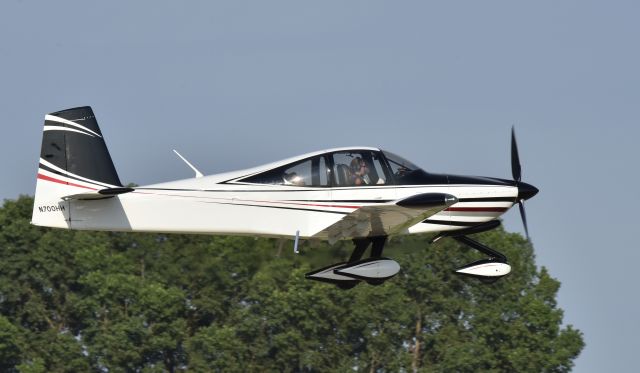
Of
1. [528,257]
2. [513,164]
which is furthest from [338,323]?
[513,164]

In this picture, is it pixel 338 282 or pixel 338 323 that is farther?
pixel 338 323

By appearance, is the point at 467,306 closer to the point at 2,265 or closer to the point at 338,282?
the point at 2,265

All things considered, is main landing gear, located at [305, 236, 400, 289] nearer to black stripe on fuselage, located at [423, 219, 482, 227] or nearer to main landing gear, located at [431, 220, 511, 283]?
black stripe on fuselage, located at [423, 219, 482, 227]

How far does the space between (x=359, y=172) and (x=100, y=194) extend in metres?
4.06

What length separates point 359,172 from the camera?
67.7ft

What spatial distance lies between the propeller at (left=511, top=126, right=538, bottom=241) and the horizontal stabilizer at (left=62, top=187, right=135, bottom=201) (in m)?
6.34

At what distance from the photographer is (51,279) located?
48.9 meters

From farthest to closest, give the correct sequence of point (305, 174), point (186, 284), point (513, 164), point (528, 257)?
point (528, 257) → point (186, 284) → point (513, 164) → point (305, 174)

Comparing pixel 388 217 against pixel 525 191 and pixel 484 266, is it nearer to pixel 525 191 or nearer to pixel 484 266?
pixel 484 266

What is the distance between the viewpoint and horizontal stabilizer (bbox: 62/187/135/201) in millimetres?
20309

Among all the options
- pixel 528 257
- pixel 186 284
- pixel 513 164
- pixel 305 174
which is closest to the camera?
pixel 305 174

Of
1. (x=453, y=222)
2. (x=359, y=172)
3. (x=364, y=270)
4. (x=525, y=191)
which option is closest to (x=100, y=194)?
(x=359, y=172)

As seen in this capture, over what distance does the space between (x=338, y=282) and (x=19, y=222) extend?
3182 centimetres

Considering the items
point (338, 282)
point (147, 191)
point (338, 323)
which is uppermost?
point (147, 191)
